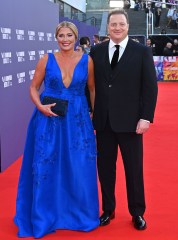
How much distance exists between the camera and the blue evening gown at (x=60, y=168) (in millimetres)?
3020

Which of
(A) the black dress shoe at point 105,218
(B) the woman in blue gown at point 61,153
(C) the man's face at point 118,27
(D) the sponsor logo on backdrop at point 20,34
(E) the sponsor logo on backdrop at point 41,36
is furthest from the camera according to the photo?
(E) the sponsor logo on backdrop at point 41,36

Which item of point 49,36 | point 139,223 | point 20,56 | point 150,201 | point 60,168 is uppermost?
point 49,36

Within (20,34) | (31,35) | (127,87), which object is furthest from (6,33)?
(127,87)

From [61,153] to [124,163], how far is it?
0.48m

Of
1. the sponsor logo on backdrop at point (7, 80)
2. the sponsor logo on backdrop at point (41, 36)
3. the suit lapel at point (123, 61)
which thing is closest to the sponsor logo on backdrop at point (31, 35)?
the sponsor logo on backdrop at point (41, 36)

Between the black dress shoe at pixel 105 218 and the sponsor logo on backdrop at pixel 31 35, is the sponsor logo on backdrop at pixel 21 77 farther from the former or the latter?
the black dress shoe at pixel 105 218

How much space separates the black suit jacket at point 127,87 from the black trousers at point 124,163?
10 cm

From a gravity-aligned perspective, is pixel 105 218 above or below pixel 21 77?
below

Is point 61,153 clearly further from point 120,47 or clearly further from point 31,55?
point 31,55

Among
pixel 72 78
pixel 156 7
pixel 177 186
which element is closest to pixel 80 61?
pixel 72 78

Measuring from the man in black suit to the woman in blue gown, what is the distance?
0.35 feet

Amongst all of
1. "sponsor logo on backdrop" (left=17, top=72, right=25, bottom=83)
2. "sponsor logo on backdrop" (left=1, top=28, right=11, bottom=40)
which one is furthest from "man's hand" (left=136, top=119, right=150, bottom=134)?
"sponsor logo on backdrop" (left=17, top=72, right=25, bottom=83)

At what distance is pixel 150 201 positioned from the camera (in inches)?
149

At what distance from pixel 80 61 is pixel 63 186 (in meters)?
0.94
